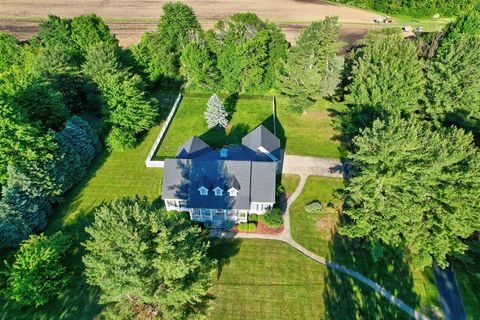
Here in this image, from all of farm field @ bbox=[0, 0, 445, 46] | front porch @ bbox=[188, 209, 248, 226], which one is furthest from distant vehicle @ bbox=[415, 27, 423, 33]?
front porch @ bbox=[188, 209, 248, 226]

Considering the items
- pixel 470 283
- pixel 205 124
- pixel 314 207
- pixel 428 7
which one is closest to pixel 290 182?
pixel 314 207

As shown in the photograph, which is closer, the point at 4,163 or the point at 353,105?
the point at 4,163

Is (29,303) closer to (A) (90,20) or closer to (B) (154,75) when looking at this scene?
(B) (154,75)

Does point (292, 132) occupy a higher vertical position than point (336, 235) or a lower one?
higher

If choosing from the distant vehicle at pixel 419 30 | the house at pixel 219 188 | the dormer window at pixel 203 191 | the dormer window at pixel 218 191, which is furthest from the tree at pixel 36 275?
the distant vehicle at pixel 419 30

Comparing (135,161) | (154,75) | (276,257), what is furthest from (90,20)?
(276,257)

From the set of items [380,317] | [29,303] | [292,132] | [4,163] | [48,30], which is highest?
[48,30]
